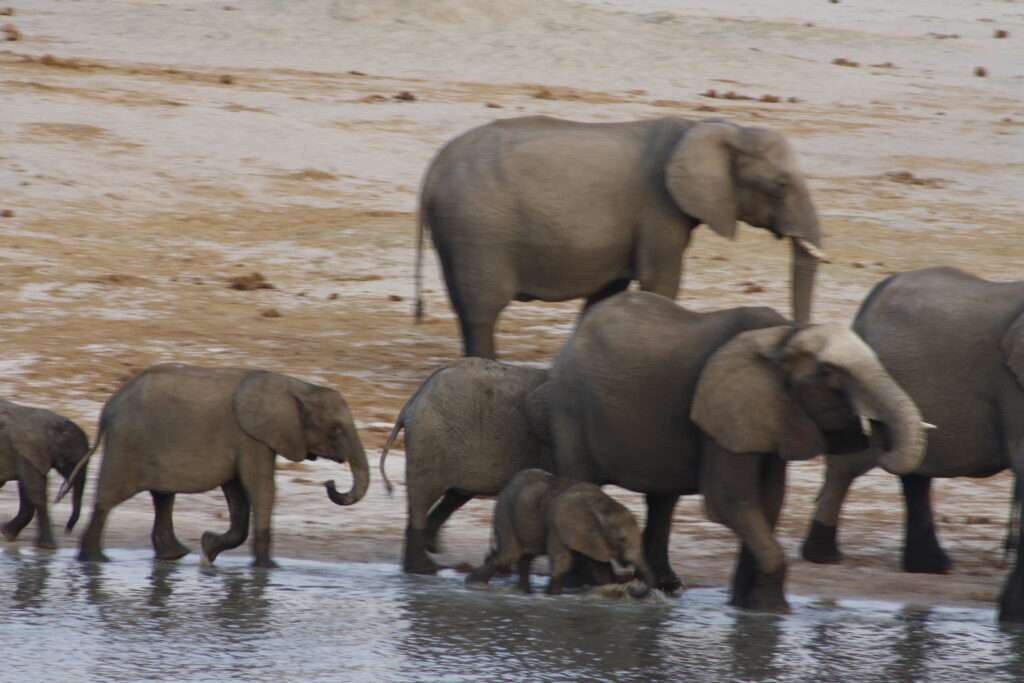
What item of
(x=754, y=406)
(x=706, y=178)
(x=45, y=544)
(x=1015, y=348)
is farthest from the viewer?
(x=706, y=178)

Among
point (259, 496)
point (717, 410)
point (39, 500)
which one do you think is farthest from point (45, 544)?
point (717, 410)

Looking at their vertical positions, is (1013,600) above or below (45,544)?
above

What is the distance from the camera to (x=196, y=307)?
14.6 m

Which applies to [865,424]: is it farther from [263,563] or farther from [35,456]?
[35,456]

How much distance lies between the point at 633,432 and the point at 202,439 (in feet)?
5.70

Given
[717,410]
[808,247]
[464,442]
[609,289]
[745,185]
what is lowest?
[464,442]

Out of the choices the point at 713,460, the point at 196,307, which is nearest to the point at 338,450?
the point at 713,460

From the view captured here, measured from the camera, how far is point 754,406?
23.5ft

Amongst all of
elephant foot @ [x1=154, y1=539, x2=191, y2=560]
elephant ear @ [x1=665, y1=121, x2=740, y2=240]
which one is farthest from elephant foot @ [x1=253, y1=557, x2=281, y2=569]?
elephant ear @ [x1=665, y1=121, x2=740, y2=240]

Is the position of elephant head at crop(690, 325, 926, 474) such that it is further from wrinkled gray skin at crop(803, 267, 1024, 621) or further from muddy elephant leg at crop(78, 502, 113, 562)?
muddy elephant leg at crop(78, 502, 113, 562)

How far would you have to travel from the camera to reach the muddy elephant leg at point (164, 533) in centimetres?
828

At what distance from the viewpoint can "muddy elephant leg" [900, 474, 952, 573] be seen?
8.27 metres

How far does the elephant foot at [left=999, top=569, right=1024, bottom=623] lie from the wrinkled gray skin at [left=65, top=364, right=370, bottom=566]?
278cm

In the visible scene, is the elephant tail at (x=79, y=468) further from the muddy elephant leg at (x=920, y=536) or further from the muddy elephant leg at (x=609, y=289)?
the muddy elephant leg at (x=609, y=289)
